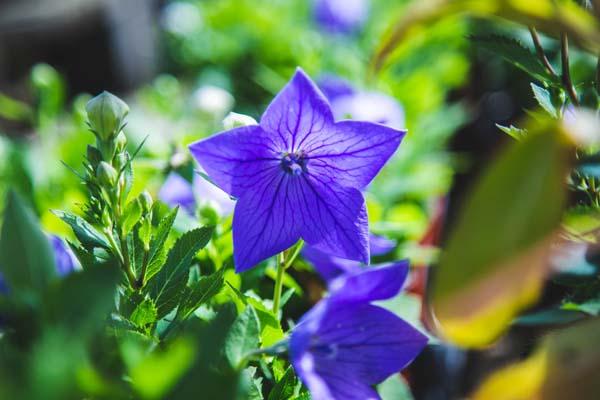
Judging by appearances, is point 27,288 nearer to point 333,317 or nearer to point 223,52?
point 333,317

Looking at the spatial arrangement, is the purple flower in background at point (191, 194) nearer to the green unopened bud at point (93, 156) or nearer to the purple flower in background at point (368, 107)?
the green unopened bud at point (93, 156)

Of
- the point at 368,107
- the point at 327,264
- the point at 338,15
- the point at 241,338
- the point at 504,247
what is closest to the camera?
the point at 504,247

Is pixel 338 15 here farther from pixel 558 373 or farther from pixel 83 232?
pixel 558 373

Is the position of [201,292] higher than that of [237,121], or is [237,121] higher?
[237,121]

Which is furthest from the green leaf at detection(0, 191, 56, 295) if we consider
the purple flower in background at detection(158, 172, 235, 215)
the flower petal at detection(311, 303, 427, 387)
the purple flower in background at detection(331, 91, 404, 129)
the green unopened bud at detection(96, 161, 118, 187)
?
the purple flower in background at detection(331, 91, 404, 129)

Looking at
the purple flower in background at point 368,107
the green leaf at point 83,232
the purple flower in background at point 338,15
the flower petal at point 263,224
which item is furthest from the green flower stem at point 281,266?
the purple flower in background at point 338,15

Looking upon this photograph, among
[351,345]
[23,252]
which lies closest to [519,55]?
[351,345]

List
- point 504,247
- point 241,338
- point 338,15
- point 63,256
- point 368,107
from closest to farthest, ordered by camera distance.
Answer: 1. point 504,247
2. point 241,338
3. point 63,256
4. point 368,107
5. point 338,15
